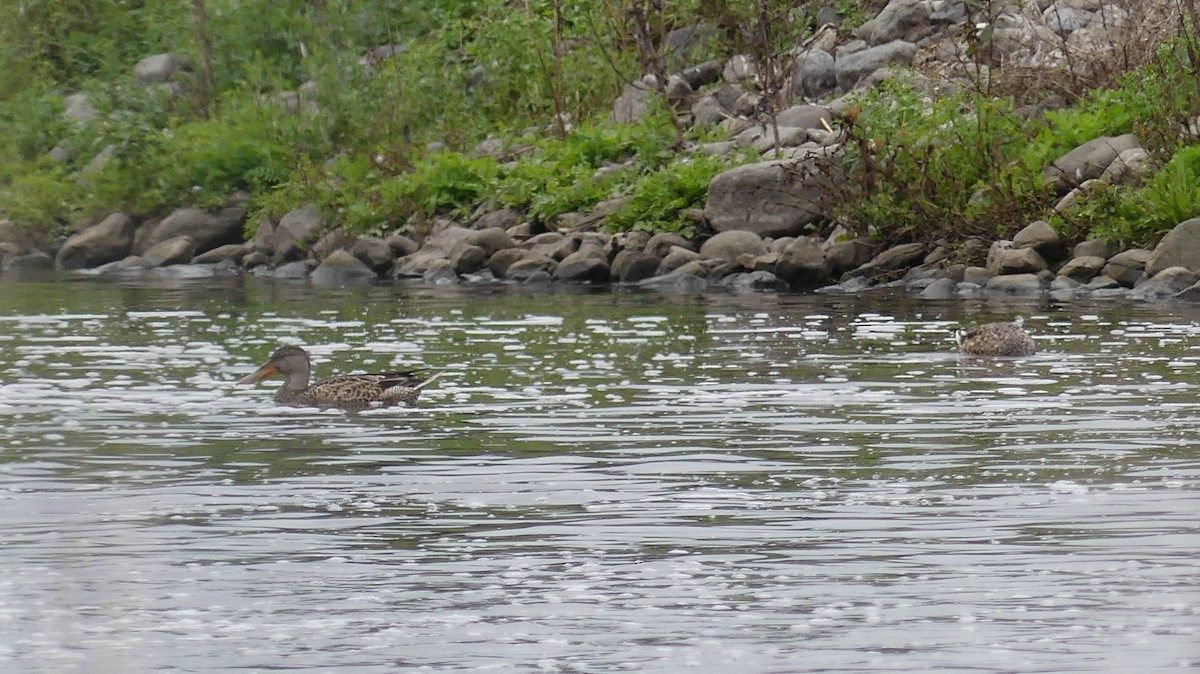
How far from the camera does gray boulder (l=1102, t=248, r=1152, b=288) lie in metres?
21.4

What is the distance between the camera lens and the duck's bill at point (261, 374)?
47.2 feet

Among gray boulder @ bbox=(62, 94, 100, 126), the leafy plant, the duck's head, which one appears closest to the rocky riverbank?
the leafy plant

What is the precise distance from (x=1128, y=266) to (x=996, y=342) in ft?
21.1

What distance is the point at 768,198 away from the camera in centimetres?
2467

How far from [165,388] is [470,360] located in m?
2.55

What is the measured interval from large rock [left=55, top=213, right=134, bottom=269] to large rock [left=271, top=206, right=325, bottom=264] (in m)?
3.08

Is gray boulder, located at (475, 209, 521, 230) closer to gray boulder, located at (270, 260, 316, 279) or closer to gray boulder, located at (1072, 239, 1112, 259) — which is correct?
gray boulder, located at (270, 260, 316, 279)

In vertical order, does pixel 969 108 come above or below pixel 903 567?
above

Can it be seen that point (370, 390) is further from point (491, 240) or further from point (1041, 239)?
point (491, 240)

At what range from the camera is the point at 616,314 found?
66.0 ft

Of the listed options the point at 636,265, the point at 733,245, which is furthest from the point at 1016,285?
the point at 636,265

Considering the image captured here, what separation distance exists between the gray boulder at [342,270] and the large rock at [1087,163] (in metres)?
8.57

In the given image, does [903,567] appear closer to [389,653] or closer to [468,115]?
[389,653]

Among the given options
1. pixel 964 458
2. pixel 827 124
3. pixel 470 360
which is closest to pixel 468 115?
pixel 827 124
